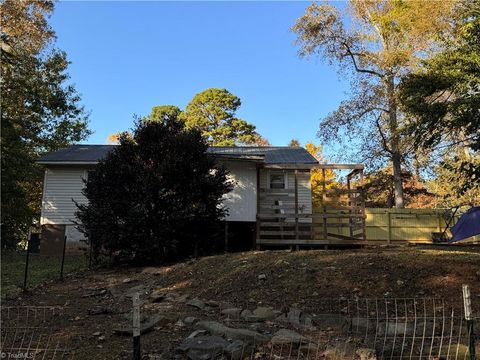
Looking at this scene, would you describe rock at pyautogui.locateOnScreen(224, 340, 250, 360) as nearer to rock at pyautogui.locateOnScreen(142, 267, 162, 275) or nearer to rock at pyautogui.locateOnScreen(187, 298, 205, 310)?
rock at pyautogui.locateOnScreen(187, 298, 205, 310)

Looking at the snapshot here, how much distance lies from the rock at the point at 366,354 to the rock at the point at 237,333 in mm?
964

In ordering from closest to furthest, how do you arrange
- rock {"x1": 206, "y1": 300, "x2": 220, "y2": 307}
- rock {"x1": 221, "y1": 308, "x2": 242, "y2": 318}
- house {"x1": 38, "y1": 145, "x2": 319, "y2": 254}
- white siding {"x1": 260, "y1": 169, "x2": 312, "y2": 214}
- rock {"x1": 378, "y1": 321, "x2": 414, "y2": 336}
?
rock {"x1": 378, "y1": 321, "x2": 414, "y2": 336} → rock {"x1": 221, "y1": 308, "x2": 242, "y2": 318} → rock {"x1": 206, "y1": 300, "x2": 220, "y2": 307} → house {"x1": 38, "y1": 145, "x2": 319, "y2": 254} → white siding {"x1": 260, "y1": 169, "x2": 312, "y2": 214}

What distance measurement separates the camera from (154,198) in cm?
1200

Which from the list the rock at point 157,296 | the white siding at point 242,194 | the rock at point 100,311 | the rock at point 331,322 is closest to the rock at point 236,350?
the rock at point 331,322

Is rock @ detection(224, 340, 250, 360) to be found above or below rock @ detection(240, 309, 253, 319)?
below

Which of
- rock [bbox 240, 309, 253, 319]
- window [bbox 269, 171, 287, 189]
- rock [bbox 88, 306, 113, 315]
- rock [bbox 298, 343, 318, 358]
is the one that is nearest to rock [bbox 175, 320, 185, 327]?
rock [bbox 240, 309, 253, 319]

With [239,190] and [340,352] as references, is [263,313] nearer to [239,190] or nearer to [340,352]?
[340,352]

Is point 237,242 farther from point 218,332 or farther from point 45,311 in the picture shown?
point 218,332

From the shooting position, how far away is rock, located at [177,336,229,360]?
455cm

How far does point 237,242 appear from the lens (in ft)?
57.0

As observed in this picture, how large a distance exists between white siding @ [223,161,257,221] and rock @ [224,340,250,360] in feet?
37.6

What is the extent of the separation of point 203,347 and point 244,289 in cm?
301

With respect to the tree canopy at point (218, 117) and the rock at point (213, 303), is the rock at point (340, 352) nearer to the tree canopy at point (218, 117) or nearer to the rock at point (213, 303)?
the rock at point (213, 303)

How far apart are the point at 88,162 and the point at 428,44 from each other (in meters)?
16.6
